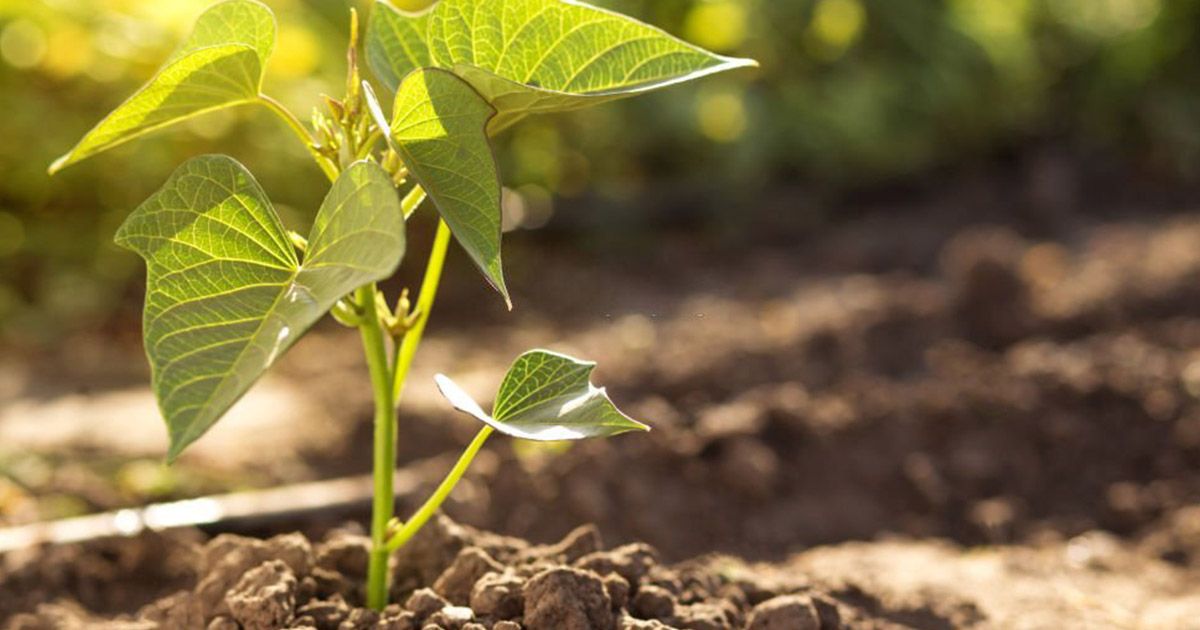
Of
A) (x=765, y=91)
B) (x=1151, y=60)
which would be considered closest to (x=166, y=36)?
(x=765, y=91)

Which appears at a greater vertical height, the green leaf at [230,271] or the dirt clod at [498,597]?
the green leaf at [230,271]

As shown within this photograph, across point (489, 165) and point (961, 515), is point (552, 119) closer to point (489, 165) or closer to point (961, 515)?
point (961, 515)

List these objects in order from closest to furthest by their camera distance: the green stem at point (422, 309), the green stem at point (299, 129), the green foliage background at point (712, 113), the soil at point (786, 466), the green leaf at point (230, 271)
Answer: the green leaf at point (230, 271) < the green stem at point (299, 129) < the green stem at point (422, 309) < the soil at point (786, 466) < the green foliage background at point (712, 113)

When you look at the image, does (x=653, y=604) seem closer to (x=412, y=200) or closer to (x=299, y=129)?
(x=412, y=200)

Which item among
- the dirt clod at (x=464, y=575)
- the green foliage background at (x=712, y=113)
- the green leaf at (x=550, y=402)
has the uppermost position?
the green foliage background at (x=712, y=113)

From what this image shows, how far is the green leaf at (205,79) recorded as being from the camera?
1.70 metres

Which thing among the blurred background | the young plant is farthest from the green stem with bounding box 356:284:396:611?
the blurred background

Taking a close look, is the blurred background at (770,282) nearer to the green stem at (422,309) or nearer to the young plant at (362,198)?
the green stem at (422,309)

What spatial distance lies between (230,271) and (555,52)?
1.58ft

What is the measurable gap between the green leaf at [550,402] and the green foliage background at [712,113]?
3723mm

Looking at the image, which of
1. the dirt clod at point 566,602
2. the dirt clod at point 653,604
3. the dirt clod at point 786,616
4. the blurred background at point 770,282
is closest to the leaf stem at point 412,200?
the dirt clod at point 566,602

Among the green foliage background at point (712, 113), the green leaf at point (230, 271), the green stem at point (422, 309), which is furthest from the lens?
the green foliage background at point (712, 113)

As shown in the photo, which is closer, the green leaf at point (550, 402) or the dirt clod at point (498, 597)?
the green leaf at point (550, 402)

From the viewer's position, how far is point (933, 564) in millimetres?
2979
